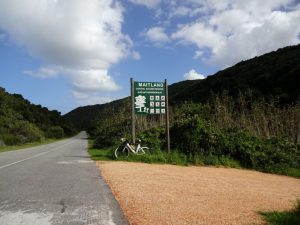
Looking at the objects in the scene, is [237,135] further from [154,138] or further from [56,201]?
[56,201]

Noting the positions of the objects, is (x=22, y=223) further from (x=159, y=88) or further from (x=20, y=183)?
(x=159, y=88)

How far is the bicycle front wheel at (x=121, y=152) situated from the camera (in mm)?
20705

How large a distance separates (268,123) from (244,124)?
1.23m

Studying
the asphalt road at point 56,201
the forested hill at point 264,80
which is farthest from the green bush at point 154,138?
the forested hill at point 264,80

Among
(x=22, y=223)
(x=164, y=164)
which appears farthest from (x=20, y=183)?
(x=164, y=164)

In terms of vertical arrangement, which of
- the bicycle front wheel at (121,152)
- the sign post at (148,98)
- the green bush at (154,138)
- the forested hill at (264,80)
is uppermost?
the forested hill at (264,80)

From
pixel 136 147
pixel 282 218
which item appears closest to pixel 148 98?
pixel 136 147

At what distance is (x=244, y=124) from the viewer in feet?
72.8

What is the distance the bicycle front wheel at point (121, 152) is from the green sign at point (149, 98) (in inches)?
88.3

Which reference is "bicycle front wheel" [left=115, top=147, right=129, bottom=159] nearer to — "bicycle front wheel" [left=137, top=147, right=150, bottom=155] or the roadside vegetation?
"bicycle front wheel" [left=137, top=147, right=150, bottom=155]

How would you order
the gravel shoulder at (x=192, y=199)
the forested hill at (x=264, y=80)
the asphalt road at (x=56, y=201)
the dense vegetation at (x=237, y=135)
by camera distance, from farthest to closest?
the forested hill at (x=264, y=80), the dense vegetation at (x=237, y=135), the gravel shoulder at (x=192, y=199), the asphalt road at (x=56, y=201)

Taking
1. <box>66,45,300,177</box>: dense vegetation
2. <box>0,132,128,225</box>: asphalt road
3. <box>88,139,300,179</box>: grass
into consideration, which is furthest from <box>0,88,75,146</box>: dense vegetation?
<box>0,132,128,225</box>: asphalt road

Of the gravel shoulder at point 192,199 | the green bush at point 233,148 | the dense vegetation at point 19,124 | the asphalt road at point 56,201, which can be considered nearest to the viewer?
Answer: the asphalt road at point 56,201

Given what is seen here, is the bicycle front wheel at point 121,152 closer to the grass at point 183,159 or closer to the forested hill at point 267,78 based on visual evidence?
the grass at point 183,159
